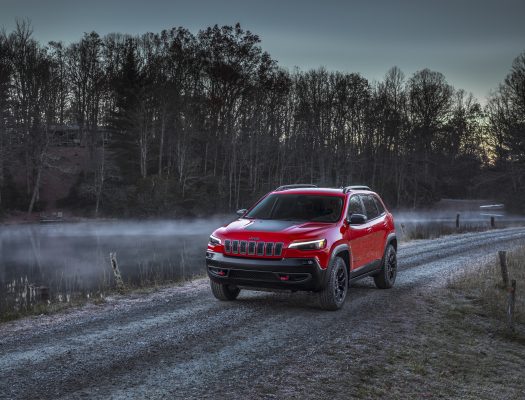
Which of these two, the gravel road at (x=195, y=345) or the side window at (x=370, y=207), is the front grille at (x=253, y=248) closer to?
the gravel road at (x=195, y=345)

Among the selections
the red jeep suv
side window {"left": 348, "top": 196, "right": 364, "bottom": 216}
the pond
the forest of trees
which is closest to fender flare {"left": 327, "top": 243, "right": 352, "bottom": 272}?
the red jeep suv

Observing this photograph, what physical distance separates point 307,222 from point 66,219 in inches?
1471

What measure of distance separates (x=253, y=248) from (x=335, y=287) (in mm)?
1609

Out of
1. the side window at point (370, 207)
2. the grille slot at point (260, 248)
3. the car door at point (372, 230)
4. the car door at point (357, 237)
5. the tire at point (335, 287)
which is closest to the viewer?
the grille slot at point (260, 248)

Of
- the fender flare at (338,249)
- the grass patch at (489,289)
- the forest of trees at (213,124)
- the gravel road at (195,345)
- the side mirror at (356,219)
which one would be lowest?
the grass patch at (489,289)

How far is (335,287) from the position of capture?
31.0 ft

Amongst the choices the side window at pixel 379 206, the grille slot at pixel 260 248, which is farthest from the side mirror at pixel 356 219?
the side window at pixel 379 206

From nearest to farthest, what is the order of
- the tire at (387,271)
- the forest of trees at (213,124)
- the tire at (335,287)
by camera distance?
the tire at (335,287) → the tire at (387,271) → the forest of trees at (213,124)

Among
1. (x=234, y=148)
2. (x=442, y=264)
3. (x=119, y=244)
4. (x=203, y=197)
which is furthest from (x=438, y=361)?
(x=234, y=148)

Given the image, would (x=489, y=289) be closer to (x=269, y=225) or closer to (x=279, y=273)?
(x=269, y=225)

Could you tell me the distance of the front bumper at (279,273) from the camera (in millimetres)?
8766

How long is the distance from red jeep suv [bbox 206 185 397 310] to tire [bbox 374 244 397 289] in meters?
0.68

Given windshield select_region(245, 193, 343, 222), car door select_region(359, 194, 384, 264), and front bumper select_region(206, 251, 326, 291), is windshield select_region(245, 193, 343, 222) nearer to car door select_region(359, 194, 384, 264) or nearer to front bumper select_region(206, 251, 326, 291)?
car door select_region(359, 194, 384, 264)

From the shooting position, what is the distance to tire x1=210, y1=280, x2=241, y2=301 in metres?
10.2
